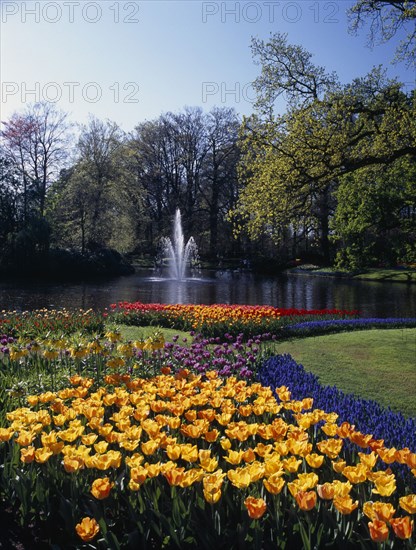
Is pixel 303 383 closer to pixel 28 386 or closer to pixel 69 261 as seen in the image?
pixel 28 386

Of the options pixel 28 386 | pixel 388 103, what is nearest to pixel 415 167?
pixel 388 103

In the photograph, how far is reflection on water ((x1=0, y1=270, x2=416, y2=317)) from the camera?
2291 cm

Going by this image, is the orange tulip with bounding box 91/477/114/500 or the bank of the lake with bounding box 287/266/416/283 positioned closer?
the orange tulip with bounding box 91/477/114/500

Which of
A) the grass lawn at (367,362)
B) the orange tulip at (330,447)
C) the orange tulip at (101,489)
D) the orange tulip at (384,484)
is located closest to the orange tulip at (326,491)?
the orange tulip at (384,484)

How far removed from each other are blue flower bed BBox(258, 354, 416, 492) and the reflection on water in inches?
576

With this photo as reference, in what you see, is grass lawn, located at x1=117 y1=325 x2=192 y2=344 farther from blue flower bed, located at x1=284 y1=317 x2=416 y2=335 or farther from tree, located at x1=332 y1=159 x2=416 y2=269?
tree, located at x1=332 y1=159 x2=416 y2=269

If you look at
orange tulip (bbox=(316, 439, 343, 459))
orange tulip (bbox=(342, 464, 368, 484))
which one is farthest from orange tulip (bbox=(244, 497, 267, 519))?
orange tulip (bbox=(316, 439, 343, 459))

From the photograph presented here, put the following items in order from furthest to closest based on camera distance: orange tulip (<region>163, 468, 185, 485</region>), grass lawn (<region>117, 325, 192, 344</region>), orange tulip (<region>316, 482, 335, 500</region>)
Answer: grass lawn (<region>117, 325, 192, 344</region>) < orange tulip (<region>163, 468, 185, 485</region>) < orange tulip (<region>316, 482, 335, 500</region>)

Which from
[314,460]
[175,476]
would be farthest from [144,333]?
[175,476]

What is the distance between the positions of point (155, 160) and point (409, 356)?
46286 millimetres

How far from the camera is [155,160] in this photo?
52.4 meters

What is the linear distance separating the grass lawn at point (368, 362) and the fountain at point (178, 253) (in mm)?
30626

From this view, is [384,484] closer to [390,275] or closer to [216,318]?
[216,318]

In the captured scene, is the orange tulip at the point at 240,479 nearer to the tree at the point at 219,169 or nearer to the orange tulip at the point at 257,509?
the orange tulip at the point at 257,509
